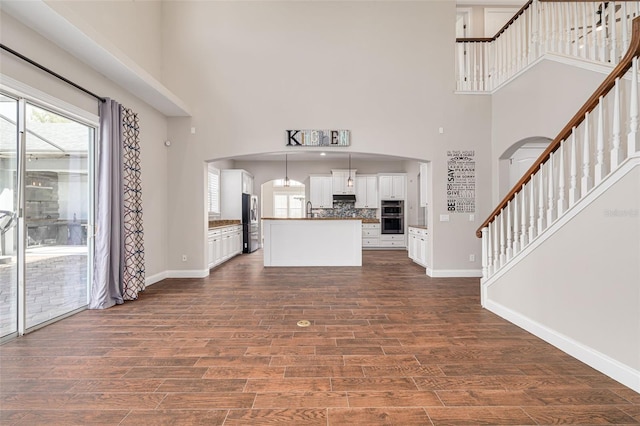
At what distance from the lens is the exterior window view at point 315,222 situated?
2.02 metres

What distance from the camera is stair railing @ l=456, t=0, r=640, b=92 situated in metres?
3.41

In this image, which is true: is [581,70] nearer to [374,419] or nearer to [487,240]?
[487,240]

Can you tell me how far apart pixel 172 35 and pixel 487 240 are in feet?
19.4

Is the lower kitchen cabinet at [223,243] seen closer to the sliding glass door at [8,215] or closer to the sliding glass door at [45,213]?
the sliding glass door at [45,213]

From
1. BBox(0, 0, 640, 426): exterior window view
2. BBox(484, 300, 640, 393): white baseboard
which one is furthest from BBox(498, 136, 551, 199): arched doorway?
A: BBox(484, 300, 640, 393): white baseboard

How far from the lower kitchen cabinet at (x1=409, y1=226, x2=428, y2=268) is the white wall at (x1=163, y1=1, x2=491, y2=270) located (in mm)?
664

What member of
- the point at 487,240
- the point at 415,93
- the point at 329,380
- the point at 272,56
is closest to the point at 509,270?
the point at 487,240

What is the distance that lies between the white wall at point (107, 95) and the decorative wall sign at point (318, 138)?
2213mm

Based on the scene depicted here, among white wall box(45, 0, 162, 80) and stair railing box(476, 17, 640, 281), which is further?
white wall box(45, 0, 162, 80)

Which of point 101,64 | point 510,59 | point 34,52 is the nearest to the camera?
point 34,52

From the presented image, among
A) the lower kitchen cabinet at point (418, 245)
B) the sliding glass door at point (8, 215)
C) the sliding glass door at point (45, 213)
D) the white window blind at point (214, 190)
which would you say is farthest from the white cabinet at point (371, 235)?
the sliding glass door at point (8, 215)

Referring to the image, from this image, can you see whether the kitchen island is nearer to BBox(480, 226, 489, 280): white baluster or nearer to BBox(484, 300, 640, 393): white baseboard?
BBox(480, 226, 489, 280): white baluster

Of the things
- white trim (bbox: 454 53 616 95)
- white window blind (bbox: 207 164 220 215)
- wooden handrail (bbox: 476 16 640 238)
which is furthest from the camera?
white window blind (bbox: 207 164 220 215)

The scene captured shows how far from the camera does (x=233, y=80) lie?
5.42 m
